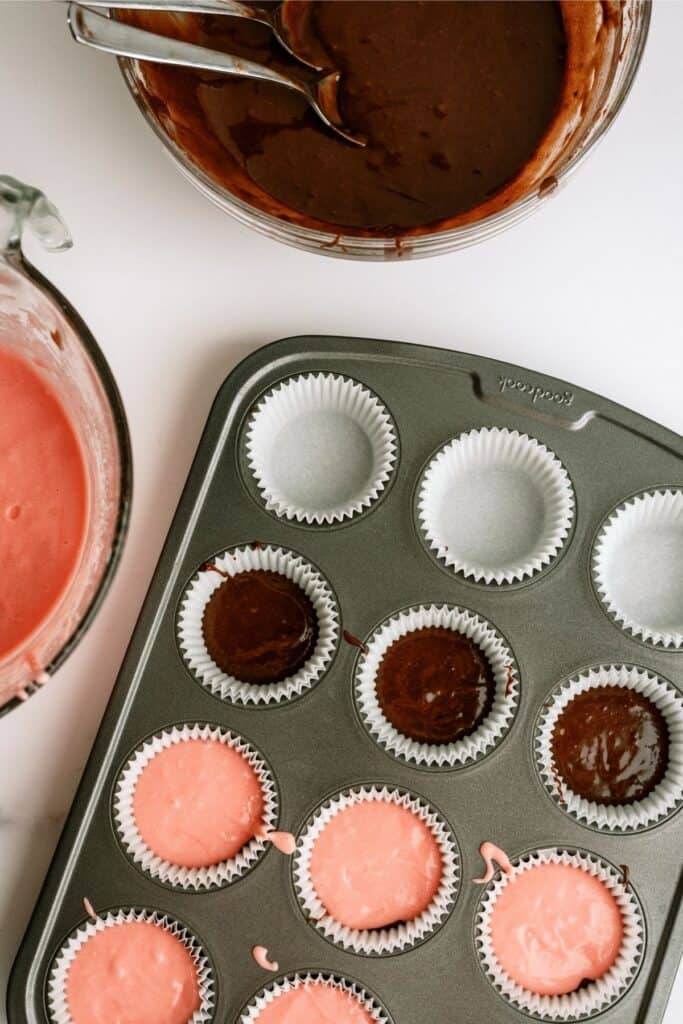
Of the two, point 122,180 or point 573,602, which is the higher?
point 122,180

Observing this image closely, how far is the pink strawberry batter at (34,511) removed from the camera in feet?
5.64

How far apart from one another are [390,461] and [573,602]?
54 centimetres

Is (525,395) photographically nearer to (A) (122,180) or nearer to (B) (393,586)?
(B) (393,586)

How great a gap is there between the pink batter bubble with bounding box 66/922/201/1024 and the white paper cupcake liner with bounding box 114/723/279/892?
14cm

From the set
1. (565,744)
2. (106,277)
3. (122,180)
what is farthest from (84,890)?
(122,180)

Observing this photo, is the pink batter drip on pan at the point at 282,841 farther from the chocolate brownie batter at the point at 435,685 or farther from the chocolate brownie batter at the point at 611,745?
the chocolate brownie batter at the point at 611,745

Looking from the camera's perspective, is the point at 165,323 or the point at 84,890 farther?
the point at 165,323

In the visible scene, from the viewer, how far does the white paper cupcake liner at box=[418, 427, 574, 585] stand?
1930 millimetres

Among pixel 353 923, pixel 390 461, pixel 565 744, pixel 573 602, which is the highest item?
pixel 390 461

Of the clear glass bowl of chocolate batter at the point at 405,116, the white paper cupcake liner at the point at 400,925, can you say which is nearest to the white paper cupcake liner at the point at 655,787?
the white paper cupcake liner at the point at 400,925

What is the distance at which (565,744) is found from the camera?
1962 millimetres

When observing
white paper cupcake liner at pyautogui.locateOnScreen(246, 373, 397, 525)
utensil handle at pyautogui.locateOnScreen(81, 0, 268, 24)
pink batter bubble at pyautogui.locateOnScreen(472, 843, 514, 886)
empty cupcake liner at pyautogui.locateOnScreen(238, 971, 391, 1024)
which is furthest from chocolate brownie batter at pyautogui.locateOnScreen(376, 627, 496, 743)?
utensil handle at pyautogui.locateOnScreen(81, 0, 268, 24)

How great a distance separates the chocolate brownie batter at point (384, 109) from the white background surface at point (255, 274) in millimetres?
207

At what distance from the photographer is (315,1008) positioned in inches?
73.9
